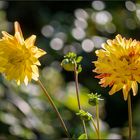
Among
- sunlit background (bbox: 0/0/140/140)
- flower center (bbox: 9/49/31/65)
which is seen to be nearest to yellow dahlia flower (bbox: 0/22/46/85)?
flower center (bbox: 9/49/31/65)

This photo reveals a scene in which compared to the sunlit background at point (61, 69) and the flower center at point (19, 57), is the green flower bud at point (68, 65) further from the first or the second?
the sunlit background at point (61, 69)

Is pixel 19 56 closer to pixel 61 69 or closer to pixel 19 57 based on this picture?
pixel 19 57

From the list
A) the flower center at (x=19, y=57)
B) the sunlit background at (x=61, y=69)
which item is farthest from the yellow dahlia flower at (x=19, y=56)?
the sunlit background at (x=61, y=69)

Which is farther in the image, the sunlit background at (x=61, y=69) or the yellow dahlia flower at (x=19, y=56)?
the sunlit background at (x=61, y=69)

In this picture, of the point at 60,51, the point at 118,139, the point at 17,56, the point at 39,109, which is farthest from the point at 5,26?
the point at 17,56

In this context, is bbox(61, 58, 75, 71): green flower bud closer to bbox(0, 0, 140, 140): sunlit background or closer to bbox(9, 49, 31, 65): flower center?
bbox(9, 49, 31, 65): flower center

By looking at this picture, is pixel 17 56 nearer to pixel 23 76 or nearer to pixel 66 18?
pixel 23 76

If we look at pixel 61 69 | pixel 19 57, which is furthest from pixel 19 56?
pixel 61 69
